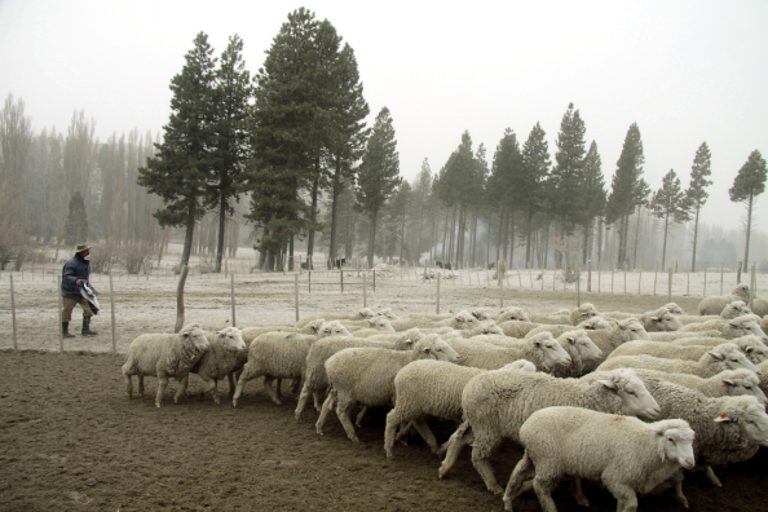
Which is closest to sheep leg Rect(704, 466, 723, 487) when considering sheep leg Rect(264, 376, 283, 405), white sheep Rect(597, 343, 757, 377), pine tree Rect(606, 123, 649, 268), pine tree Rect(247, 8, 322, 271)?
white sheep Rect(597, 343, 757, 377)

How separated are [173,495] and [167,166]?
33.0 meters

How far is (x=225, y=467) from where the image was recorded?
5.68 metres

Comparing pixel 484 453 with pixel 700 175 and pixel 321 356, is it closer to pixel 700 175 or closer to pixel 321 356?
pixel 321 356

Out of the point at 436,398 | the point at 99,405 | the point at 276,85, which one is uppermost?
the point at 276,85

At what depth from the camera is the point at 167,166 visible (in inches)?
1348

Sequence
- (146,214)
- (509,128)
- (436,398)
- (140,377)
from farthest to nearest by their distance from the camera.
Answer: (146,214) → (509,128) → (140,377) → (436,398)

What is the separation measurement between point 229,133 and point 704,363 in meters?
34.7

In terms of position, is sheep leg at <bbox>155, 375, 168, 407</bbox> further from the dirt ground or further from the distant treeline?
the distant treeline

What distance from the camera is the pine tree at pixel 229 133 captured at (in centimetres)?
3559

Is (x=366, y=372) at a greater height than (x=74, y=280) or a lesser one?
lesser

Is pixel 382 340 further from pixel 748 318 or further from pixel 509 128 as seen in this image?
pixel 509 128

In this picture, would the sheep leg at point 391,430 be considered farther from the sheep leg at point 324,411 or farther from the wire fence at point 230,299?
the wire fence at point 230,299

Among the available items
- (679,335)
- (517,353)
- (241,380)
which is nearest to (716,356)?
(517,353)

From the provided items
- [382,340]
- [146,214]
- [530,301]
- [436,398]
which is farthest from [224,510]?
[146,214]
